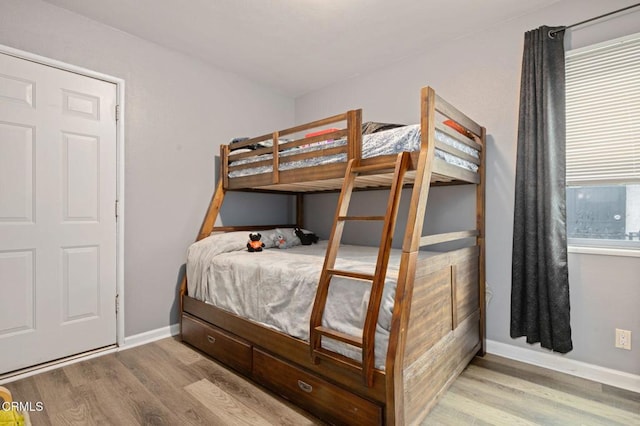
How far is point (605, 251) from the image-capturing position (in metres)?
2.11

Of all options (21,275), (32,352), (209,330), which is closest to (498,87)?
(209,330)

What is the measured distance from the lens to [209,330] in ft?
8.14

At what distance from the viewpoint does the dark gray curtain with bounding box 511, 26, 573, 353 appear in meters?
2.18

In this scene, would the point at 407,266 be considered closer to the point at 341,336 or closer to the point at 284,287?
the point at 341,336

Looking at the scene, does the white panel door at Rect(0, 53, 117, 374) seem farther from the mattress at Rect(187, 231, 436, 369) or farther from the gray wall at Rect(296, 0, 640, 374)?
the gray wall at Rect(296, 0, 640, 374)

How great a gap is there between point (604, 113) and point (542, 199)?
0.65m

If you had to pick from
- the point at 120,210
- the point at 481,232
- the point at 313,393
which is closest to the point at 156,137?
the point at 120,210

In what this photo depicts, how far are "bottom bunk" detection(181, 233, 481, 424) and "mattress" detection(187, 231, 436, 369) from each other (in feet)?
0.08

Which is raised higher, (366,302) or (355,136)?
(355,136)

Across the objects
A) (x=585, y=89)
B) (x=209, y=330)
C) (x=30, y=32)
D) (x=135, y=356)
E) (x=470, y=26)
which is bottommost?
(x=135, y=356)

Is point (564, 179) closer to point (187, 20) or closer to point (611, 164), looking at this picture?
point (611, 164)

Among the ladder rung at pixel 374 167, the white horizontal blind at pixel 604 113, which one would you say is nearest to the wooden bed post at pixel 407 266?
the ladder rung at pixel 374 167

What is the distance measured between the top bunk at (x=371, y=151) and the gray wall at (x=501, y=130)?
7.9 inches

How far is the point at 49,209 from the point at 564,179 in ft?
11.4
